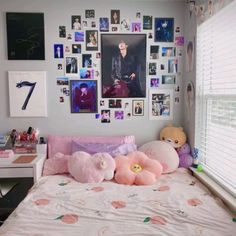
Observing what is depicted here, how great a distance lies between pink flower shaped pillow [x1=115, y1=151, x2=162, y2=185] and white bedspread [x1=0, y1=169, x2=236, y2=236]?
77 millimetres

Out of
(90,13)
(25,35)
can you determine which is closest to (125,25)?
(90,13)

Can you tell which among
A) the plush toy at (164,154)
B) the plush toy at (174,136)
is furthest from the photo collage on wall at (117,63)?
the plush toy at (164,154)

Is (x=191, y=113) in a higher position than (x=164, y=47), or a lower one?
lower

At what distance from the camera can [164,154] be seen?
2.64m

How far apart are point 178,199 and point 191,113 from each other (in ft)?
3.54

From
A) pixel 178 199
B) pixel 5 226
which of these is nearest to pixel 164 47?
pixel 178 199

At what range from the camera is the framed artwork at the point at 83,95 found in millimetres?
2891

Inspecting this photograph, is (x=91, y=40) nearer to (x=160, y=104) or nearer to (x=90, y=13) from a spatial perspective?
(x=90, y=13)

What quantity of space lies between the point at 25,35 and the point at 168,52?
1583 mm

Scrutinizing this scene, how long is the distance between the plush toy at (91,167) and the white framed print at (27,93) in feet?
2.39

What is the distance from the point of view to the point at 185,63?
2910mm

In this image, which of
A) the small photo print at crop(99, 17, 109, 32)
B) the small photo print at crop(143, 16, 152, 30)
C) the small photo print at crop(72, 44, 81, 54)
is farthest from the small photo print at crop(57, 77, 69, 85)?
the small photo print at crop(143, 16, 152, 30)

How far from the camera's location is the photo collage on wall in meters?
2.86

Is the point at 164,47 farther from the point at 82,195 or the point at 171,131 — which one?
the point at 82,195
